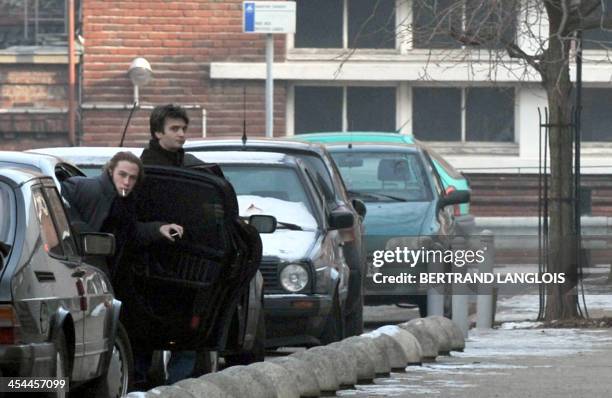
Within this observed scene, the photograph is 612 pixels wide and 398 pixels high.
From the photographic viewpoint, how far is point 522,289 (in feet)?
64.6

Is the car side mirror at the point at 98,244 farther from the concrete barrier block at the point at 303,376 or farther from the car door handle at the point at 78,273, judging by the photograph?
the concrete barrier block at the point at 303,376

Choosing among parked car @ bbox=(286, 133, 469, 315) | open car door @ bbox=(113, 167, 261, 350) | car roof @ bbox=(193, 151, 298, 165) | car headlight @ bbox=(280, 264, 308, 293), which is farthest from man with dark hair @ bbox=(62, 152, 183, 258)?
parked car @ bbox=(286, 133, 469, 315)

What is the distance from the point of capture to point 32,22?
139 feet

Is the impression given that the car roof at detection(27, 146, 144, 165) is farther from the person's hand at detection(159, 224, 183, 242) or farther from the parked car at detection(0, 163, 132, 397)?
the parked car at detection(0, 163, 132, 397)

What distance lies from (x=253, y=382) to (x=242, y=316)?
1.29m

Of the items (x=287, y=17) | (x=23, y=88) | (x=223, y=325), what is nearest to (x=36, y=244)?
(x=223, y=325)

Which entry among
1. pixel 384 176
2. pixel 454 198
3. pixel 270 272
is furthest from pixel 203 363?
pixel 384 176

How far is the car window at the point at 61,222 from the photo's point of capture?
953 cm

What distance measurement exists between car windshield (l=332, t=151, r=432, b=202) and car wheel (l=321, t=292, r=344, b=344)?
15.1 ft

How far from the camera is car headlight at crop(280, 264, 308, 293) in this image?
13.6m

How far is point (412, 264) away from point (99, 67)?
15.0 metres

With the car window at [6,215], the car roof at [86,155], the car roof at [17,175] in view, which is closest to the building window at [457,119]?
the car roof at [86,155]

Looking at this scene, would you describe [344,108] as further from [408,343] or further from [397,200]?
[408,343]

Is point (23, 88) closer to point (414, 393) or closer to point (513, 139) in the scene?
point (513, 139)
